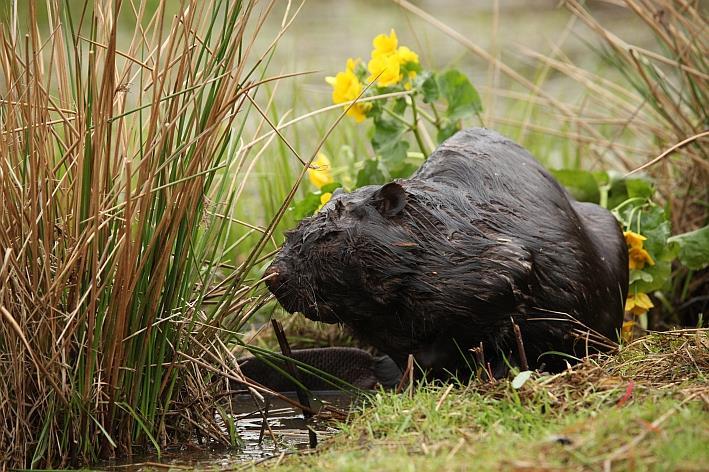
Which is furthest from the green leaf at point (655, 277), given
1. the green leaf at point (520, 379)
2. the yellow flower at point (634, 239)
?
the green leaf at point (520, 379)

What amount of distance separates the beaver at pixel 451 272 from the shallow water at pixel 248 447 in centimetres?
38

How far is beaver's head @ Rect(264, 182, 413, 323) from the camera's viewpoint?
325cm

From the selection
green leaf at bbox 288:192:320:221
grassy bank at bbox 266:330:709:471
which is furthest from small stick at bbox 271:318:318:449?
green leaf at bbox 288:192:320:221

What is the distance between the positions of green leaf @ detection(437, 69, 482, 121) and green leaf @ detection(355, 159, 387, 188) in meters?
0.40

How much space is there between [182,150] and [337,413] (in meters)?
0.90

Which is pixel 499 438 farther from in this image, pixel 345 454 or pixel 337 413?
pixel 337 413

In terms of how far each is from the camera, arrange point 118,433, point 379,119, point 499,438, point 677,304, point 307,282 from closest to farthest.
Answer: point 499,438
point 118,433
point 307,282
point 379,119
point 677,304

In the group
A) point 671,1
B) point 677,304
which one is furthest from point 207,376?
point 671,1

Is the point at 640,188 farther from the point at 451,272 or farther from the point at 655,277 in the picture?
the point at 451,272

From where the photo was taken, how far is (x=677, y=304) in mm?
4816

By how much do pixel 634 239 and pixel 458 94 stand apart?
38.2 inches

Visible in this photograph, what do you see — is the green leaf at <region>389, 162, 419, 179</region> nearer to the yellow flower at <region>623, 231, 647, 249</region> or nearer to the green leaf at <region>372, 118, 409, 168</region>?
the green leaf at <region>372, 118, 409, 168</region>

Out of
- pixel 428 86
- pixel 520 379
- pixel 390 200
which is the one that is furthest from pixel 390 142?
pixel 520 379

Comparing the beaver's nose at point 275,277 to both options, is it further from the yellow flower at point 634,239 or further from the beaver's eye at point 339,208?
the yellow flower at point 634,239
